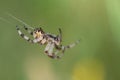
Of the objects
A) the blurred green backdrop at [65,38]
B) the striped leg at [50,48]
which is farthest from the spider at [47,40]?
the blurred green backdrop at [65,38]

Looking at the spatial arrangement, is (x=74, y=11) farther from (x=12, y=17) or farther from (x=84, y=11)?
(x=12, y=17)

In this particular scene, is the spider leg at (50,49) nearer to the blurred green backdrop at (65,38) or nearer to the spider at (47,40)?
the spider at (47,40)

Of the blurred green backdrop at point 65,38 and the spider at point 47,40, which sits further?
the blurred green backdrop at point 65,38

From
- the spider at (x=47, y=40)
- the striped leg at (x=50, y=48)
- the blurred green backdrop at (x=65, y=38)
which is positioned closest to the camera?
the spider at (x=47, y=40)

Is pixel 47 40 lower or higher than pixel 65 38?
lower

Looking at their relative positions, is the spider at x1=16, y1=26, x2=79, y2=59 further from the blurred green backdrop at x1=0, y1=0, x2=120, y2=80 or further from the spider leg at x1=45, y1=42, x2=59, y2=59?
the blurred green backdrop at x1=0, y1=0, x2=120, y2=80

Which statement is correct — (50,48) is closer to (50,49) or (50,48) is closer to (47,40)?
(50,49)

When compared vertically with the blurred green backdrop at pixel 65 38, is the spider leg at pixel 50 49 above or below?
below

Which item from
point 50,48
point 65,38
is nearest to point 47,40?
point 50,48
